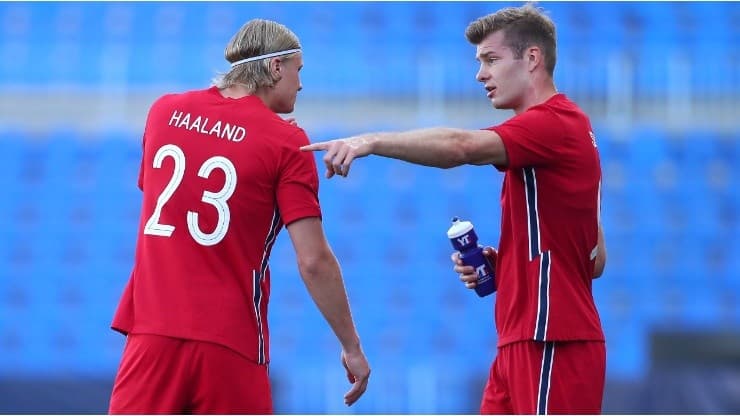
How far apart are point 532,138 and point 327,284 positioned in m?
0.86

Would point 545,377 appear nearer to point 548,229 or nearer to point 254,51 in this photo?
point 548,229

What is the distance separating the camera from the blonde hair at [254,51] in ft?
12.7

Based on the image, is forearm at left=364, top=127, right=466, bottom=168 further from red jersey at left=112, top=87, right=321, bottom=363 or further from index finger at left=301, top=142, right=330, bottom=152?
red jersey at left=112, top=87, right=321, bottom=363

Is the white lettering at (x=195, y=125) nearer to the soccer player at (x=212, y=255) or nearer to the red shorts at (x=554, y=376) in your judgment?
the soccer player at (x=212, y=255)

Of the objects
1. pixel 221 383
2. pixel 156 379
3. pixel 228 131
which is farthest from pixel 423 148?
pixel 156 379

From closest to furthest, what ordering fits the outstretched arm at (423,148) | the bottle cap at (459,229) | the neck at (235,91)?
the outstretched arm at (423,148) → the neck at (235,91) → the bottle cap at (459,229)

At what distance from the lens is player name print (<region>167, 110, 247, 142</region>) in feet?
12.1

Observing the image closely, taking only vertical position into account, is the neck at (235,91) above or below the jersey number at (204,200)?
above

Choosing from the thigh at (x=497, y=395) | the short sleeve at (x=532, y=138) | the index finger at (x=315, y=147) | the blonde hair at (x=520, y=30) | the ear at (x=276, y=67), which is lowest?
the thigh at (x=497, y=395)

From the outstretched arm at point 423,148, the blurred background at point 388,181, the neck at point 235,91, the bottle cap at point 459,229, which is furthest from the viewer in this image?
the blurred background at point 388,181

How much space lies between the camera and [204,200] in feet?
11.9

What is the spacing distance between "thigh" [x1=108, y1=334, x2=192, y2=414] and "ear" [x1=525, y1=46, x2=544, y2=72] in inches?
62.2

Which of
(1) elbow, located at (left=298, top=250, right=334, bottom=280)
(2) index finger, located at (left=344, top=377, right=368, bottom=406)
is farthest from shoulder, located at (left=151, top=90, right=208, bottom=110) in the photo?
(2) index finger, located at (left=344, top=377, right=368, bottom=406)

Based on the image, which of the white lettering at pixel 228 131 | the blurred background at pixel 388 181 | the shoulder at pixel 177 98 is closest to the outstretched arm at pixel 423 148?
the white lettering at pixel 228 131
